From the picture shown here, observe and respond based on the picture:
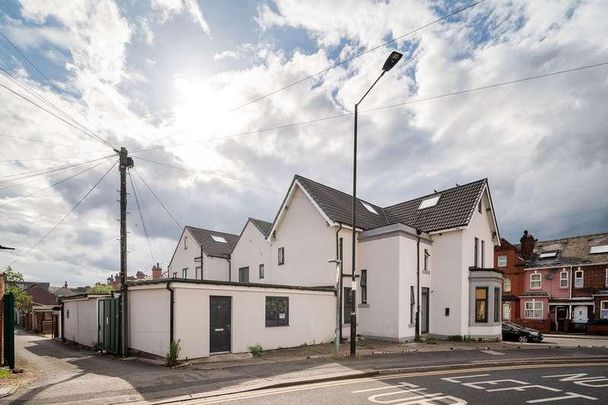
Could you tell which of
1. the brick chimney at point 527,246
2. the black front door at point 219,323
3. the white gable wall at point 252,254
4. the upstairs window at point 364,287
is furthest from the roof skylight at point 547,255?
the black front door at point 219,323

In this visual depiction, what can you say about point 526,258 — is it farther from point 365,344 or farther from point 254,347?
point 254,347

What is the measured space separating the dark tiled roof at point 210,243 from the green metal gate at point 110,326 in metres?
15.5

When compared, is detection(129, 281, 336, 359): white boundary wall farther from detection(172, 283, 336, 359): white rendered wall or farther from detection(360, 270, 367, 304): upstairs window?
detection(360, 270, 367, 304): upstairs window

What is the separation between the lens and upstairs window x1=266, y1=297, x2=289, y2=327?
16889mm

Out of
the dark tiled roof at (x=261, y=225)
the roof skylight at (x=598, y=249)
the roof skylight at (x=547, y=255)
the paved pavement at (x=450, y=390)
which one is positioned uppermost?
the dark tiled roof at (x=261, y=225)

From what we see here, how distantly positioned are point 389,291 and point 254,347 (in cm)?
841

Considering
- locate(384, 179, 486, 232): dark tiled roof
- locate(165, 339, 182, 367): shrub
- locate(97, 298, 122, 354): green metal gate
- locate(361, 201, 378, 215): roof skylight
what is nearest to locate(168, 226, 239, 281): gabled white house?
locate(361, 201, 378, 215): roof skylight

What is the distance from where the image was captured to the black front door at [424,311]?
22409mm

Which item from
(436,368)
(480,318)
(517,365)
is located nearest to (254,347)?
(436,368)

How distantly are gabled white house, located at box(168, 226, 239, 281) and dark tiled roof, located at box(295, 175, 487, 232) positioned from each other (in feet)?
45.9

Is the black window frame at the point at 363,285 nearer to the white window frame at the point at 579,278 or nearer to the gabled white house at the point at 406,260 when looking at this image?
the gabled white house at the point at 406,260

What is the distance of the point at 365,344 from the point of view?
62.4ft

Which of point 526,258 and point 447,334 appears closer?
point 447,334

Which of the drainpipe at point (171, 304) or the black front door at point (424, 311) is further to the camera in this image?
the black front door at point (424, 311)
